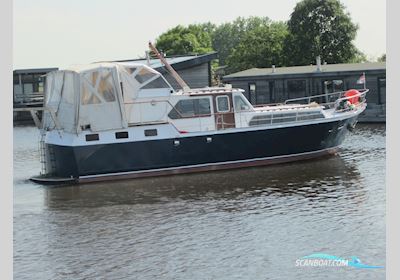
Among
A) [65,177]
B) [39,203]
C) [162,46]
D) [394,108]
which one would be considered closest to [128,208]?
[39,203]

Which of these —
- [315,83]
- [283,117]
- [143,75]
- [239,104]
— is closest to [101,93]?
[143,75]

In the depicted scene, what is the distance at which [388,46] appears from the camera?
16.0 metres

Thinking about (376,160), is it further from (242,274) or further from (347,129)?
(242,274)

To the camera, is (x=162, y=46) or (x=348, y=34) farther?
(x=162, y=46)

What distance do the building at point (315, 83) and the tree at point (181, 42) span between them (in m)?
41.6

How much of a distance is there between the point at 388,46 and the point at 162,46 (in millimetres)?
88037

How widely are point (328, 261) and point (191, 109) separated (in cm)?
1436

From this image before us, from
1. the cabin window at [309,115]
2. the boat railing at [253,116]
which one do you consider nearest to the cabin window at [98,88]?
the boat railing at [253,116]

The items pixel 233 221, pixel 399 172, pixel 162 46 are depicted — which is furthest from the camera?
pixel 162 46

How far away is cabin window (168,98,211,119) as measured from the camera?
97.4ft

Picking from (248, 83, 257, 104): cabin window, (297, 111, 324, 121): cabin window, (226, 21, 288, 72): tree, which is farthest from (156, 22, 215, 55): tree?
(297, 111, 324, 121): cabin window

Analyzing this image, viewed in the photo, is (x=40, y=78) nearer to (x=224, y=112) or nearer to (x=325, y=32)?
(x=325, y=32)

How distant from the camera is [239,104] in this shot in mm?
30391

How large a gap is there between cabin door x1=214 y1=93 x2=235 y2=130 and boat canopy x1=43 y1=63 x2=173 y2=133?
216 centimetres
